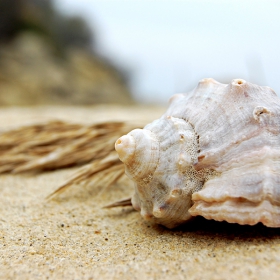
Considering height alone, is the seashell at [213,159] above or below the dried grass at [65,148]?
above

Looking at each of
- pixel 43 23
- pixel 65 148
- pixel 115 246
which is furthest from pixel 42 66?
pixel 115 246

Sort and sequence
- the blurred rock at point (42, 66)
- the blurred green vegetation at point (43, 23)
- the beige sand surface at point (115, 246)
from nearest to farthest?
1. the beige sand surface at point (115, 246)
2. the blurred rock at point (42, 66)
3. the blurred green vegetation at point (43, 23)

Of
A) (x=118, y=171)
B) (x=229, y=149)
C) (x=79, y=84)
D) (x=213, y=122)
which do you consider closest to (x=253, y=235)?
(x=229, y=149)

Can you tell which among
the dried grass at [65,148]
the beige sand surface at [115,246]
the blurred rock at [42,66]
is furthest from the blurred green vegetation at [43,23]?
the beige sand surface at [115,246]

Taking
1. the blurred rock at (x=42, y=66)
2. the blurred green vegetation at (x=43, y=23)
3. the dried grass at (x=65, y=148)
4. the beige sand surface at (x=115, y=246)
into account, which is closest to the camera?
the beige sand surface at (x=115, y=246)

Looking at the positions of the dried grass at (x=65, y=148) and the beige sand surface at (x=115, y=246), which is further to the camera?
the dried grass at (x=65, y=148)

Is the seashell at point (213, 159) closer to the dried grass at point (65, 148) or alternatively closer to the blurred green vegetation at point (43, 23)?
the dried grass at point (65, 148)

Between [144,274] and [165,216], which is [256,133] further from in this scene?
[144,274]
